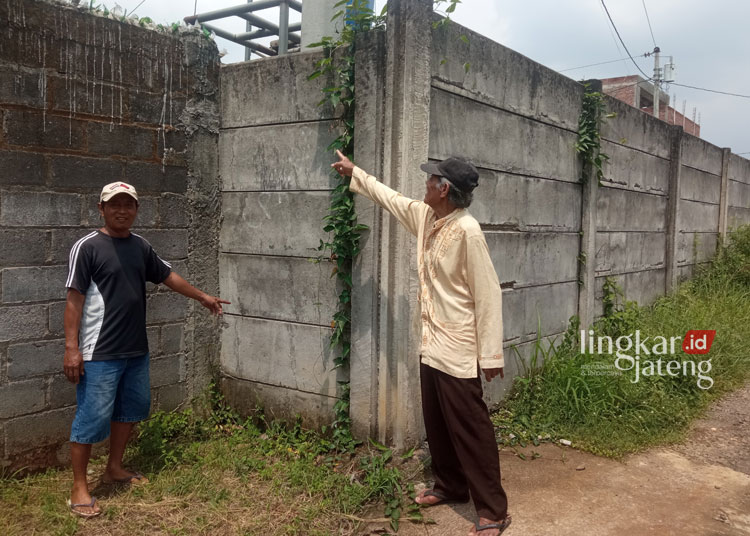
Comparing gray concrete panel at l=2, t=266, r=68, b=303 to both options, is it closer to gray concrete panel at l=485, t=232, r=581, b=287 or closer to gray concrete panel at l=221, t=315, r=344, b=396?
gray concrete panel at l=221, t=315, r=344, b=396

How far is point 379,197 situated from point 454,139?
911mm

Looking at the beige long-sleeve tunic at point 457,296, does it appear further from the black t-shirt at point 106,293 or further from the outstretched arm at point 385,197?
the black t-shirt at point 106,293

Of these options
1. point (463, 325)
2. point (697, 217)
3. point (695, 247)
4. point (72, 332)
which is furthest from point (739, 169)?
point (72, 332)

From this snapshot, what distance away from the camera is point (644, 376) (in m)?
4.93

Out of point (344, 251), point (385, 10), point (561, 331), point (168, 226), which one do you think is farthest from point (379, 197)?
point (561, 331)

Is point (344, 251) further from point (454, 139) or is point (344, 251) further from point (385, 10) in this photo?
point (385, 10)

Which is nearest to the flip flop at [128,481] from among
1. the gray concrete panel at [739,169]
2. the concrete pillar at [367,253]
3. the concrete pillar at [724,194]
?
the concrete pillar at [367,253]

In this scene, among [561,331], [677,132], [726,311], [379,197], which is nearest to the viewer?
[379,197]

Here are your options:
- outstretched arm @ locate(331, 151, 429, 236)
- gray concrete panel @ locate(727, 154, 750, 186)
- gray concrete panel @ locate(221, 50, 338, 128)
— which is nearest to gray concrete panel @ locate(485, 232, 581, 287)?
outstretched arm @ locate(331, 151, 429, 236)

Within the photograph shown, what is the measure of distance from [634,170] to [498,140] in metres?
2.81

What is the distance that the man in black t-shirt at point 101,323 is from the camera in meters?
3.16

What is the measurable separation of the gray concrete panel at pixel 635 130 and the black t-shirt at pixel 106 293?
14.2 ft

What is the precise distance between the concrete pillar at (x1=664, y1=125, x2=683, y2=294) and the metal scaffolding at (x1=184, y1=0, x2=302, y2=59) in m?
4.62

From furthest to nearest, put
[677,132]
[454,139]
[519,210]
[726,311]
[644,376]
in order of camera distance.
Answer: [677,132]
[726,311]
[644,376]
[519,210]
[454,139]
